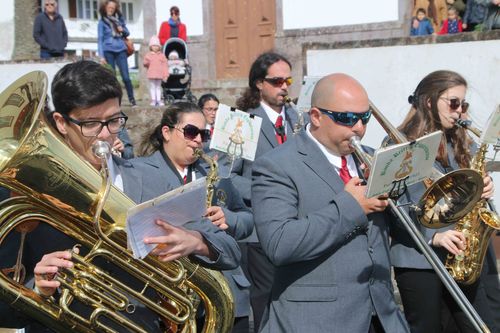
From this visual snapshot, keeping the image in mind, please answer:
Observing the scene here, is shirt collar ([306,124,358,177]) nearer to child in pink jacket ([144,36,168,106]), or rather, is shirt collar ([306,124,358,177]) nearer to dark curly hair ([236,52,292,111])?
dark curly hair ([236,52,292,111])

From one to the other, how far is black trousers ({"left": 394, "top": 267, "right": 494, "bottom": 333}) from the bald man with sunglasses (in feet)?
3.10

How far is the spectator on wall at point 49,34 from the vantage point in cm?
1231

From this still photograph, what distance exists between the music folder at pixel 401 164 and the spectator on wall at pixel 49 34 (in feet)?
33.7

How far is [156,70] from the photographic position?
12969 millimetres

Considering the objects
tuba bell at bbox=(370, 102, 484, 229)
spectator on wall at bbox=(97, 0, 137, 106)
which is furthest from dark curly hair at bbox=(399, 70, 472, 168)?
spectator on wall at bbox=(97, 0, 137, 106)

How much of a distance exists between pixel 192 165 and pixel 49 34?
882 cm

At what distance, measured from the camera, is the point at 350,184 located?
9.79ft

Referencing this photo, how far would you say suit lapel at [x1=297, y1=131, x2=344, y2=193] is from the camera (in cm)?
312

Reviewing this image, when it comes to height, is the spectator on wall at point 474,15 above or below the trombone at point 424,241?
above

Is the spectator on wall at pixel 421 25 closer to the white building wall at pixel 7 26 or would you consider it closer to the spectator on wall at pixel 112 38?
the spectator on wall at pixel 112 38

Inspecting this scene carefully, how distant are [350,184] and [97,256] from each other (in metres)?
0.99

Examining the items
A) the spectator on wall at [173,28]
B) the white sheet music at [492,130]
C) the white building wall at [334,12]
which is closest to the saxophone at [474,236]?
the white sheet music at [492,130]

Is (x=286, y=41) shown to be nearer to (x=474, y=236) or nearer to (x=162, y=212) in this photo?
(x=474, y=236)

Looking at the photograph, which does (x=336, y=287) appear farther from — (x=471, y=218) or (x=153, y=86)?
(x=153, y=86)
